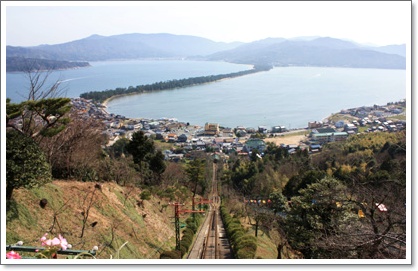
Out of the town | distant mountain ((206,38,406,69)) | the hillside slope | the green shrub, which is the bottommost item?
the town

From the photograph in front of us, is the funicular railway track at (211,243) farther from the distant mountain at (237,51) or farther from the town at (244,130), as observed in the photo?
the distant mountain at (237,51)

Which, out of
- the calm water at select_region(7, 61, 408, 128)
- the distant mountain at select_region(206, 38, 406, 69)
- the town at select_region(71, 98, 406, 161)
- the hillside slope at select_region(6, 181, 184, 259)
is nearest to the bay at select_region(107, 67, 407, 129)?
the calm water at select_region(7, 61, 408, 128)

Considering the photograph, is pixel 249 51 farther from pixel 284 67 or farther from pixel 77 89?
pixel 77 89

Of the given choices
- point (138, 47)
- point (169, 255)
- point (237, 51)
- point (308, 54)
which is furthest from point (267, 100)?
point (237, 51)

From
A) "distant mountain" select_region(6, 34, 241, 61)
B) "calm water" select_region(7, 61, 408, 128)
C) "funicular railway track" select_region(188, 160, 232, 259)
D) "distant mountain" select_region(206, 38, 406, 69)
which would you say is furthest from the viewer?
"distant mountain" select_region(6, 34, 241, 61)

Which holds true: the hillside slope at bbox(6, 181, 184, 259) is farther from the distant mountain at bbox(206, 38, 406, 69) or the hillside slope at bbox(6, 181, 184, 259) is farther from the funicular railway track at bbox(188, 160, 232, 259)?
the distant mountain at bbox(206, 38, 406, 69)

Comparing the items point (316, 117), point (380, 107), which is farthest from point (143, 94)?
point (380, 107)

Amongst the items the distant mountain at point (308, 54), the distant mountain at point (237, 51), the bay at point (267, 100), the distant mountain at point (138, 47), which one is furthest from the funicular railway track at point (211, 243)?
the distant mountain at point (138, 47)
